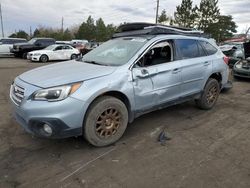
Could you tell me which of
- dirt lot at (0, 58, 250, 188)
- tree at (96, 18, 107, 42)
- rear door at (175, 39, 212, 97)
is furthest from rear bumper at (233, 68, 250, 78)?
tree at (96, 18, 107, 42)

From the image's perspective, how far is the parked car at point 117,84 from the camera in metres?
3.21

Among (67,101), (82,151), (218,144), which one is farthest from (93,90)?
(218,144)

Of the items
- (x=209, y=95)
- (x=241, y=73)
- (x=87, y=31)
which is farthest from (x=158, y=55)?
(x=87, y=31)

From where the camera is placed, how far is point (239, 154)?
3543 mm

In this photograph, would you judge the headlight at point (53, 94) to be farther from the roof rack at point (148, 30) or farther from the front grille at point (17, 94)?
the roof rack at point (148, 30)

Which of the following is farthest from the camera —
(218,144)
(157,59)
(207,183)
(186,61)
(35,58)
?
(35,58)

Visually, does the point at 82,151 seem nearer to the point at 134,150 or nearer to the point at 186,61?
the point at 134,150

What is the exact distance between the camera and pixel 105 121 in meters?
3.64

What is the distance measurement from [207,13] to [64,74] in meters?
45.2

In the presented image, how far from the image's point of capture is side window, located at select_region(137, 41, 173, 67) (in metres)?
4.07

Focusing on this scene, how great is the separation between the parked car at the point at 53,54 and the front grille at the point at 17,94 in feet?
47.1

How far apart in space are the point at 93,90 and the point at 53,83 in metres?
0.53

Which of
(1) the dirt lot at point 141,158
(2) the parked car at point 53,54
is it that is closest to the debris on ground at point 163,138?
(1) the dirt lot at point 141,158

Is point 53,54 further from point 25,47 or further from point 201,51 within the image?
point 201,51
